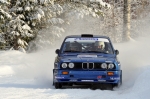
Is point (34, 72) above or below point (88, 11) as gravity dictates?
below

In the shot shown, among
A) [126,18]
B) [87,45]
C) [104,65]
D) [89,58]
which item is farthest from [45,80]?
[126,18]

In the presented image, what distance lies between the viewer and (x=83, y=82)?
10.5 m

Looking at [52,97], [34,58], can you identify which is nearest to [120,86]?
[52,97]

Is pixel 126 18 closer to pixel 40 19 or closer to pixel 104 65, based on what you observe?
pixel 40 19

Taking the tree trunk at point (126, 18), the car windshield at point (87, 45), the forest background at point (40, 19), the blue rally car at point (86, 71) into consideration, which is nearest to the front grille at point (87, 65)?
the blue rally car at point (86, 71)

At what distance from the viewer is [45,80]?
1283 cm

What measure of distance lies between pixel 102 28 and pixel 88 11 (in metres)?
11.6

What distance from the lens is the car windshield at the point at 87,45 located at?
11969 mm

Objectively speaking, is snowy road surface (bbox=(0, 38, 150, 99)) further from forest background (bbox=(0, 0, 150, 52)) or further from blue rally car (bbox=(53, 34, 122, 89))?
forest background (bbox=(0, 0, 150, 52))

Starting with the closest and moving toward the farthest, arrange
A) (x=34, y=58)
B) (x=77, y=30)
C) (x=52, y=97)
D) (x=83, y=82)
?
(x=52, y=97) → (x=83, y=82) → (x=34, y=58) → (x=77, y=30)

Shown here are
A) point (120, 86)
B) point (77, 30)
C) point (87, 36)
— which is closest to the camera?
point (120, 86)

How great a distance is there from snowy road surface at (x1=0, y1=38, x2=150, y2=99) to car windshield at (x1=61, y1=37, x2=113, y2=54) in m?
1.18

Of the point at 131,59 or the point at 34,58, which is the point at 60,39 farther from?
the point at 131,59

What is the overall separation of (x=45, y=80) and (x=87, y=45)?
188cm
